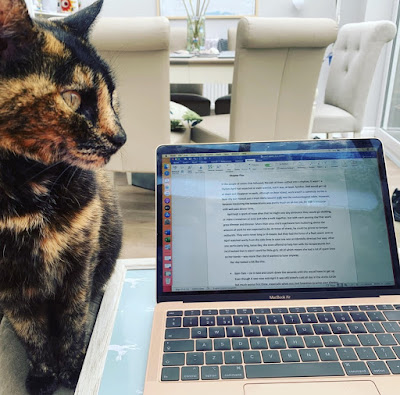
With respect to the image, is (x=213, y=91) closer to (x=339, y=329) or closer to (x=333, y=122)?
(x=333, y=122)

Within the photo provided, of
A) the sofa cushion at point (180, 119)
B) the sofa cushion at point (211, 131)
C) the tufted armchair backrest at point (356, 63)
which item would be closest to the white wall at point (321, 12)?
the tufted armchair backrest at point (356, 63)

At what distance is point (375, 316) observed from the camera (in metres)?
0.51

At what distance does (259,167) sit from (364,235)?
19cm

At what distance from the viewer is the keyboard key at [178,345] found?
47cm

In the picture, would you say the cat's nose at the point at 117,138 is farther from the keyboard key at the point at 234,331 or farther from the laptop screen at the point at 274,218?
the keyboard key at the point at 234,331

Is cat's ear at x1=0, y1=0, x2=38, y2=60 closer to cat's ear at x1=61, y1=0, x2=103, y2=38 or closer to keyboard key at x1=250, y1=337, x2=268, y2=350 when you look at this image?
cat's ear at x1=61, y1=0, x2=103, y2=38

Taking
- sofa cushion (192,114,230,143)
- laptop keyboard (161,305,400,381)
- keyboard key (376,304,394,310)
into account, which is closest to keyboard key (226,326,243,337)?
laptop keyboard (161,305,400,381)

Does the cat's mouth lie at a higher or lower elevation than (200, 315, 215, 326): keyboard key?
higher

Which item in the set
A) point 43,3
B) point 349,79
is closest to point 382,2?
point 349,79

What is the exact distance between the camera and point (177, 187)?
1.86 feet

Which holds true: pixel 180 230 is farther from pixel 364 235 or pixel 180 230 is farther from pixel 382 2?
pixel 382 2

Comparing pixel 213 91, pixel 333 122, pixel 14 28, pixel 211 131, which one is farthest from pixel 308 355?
pixel 213 91

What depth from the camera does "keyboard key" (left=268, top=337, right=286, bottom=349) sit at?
18.4 inches

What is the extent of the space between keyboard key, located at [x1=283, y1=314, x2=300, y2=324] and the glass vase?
238cm
